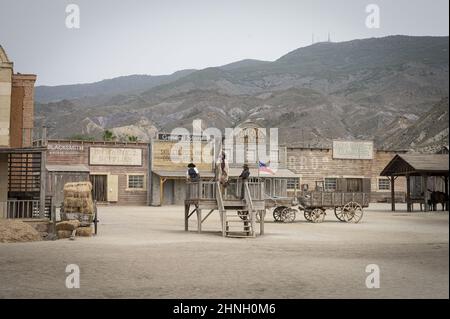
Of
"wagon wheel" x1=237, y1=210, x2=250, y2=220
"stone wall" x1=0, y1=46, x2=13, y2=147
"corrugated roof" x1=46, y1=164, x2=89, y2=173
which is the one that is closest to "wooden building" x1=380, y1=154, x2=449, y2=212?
"wagon wheel" x1=237, y1=210, x2=250, y2=220

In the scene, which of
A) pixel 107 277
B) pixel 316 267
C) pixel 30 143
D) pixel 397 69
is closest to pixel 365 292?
pixel 316 267

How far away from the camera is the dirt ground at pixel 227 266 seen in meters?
8.95

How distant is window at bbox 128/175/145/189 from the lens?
4534cm

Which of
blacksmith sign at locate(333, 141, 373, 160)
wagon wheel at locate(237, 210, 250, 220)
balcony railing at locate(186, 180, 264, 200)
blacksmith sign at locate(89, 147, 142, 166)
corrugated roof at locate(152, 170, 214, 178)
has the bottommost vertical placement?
wagon wheel at locate(237, 210, 250, 220)

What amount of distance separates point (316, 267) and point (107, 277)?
13.0 ft

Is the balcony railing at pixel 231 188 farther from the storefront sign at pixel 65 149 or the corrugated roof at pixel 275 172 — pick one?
the storefront sign at pixel 65 149

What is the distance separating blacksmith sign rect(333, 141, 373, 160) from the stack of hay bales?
33557 millimetres

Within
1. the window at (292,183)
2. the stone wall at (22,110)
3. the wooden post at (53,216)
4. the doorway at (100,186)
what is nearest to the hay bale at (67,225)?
the wooden post at (53,216)

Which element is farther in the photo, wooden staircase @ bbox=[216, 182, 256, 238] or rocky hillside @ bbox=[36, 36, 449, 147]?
rocky hillside @ bbox=[36, 36, 449, 147]

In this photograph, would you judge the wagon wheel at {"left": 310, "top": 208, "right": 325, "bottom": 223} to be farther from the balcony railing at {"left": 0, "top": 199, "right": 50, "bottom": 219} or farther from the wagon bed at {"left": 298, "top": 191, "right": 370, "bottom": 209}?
the balcony railing at {"left": 0, "top": 199, "right": 50, "bottom": 219}

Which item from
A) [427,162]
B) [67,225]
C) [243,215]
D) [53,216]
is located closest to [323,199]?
[243,215]

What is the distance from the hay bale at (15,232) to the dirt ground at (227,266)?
38.6 inches

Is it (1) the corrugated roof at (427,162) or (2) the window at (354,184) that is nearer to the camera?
(1) the corrugated roof at (427,162)

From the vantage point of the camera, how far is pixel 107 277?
10.3 metres
